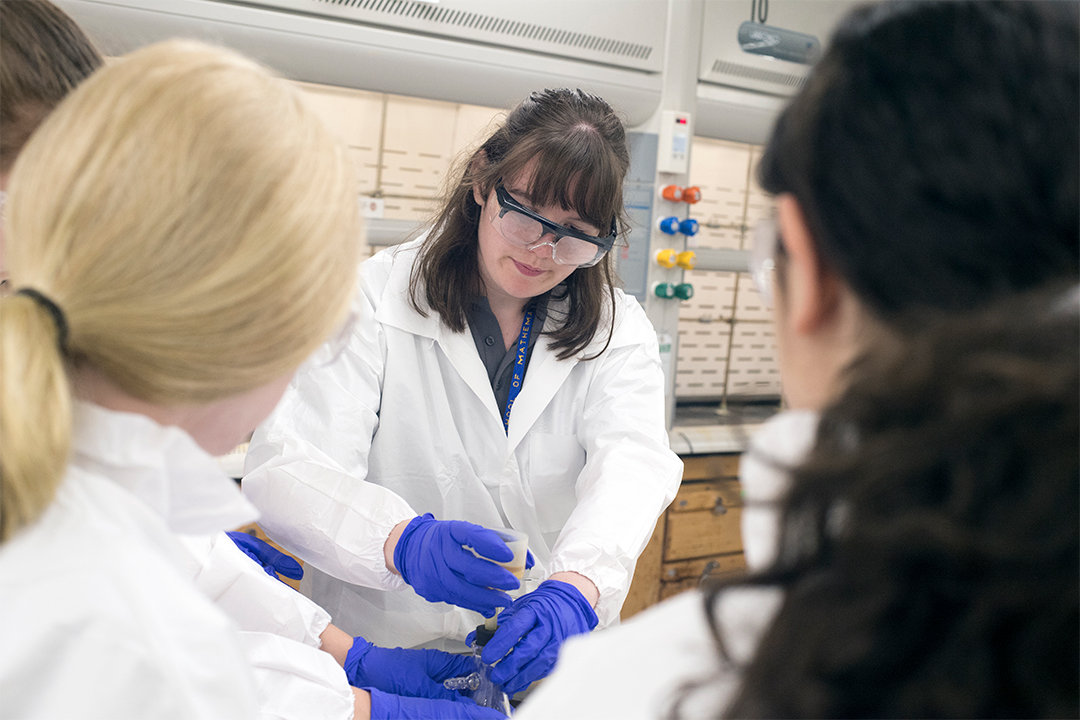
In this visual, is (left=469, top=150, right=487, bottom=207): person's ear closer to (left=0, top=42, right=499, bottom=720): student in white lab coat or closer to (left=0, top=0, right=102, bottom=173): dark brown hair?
(left=0, top=0, right=102, bottom=173): dark brown hair

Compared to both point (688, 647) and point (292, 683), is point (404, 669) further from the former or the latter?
point (688, 647)

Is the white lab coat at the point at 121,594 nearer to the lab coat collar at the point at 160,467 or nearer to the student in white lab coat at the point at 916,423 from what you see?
the lab coat collar at the point at 160,467

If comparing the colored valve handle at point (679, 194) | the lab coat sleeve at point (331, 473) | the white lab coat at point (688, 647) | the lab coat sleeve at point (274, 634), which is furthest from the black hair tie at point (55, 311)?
the colored valve handle at point (679, 194)

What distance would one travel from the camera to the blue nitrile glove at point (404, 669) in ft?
4.38

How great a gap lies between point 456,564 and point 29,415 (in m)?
0.86

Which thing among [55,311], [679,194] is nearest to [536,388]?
[55,311]

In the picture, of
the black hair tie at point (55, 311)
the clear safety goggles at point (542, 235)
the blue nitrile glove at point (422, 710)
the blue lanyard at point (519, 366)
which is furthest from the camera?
the blue lanyard at point (519, 366)

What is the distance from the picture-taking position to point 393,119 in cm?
293

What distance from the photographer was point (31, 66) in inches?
43.3

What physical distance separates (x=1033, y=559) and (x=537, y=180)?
126 centimetres

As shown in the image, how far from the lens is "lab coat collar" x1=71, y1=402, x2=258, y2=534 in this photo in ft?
2.36

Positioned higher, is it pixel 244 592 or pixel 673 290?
pixel 673 290

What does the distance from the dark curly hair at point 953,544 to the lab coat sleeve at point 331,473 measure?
3.57ft

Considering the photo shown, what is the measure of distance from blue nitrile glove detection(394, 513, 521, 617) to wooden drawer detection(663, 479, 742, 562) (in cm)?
173
